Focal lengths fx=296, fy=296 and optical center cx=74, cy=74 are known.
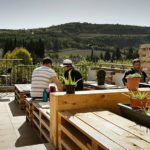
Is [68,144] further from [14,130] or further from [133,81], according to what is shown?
[14,130]

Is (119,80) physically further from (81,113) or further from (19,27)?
(19,27)

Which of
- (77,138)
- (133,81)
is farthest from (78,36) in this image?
(77,138)

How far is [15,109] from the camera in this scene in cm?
640

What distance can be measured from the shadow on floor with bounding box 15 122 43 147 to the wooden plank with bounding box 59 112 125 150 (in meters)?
1.28

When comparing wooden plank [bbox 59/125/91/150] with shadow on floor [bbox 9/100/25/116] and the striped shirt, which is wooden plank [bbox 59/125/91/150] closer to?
the striped shirt

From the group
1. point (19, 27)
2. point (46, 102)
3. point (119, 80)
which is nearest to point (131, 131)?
point (46, 102)

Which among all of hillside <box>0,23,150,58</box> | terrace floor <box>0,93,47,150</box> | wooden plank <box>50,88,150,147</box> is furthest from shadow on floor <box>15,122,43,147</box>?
hillside <box>0,23,150,58</box>

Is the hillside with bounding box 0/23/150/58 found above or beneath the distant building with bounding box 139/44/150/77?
above

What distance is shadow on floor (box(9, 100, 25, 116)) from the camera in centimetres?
596

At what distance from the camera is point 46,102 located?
4641mm

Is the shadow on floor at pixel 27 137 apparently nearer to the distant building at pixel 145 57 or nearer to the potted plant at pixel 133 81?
the potted plant at pixel 133 81

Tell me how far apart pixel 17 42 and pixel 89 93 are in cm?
6751

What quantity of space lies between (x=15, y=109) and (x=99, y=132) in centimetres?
429

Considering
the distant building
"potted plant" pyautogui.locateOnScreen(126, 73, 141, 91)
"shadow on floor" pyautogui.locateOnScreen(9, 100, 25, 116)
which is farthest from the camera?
the distant building
